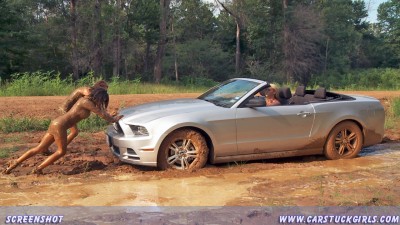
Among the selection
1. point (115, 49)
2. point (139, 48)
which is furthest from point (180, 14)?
point (115, 49)

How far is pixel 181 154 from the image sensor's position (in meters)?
6.50

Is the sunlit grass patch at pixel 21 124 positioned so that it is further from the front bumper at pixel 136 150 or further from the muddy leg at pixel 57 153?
the front bumper at pixel 136 150

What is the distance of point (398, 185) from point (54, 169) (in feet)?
15.9

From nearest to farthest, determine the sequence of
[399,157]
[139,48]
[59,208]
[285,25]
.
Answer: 1. [59,208]
2. [399,157]
3. [139,48]
4. [285,25]

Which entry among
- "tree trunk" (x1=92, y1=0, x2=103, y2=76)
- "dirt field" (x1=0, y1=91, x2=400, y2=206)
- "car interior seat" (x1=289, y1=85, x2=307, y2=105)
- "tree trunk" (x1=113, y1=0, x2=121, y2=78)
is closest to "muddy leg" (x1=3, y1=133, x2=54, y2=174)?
"dirt field" (x1=0, y1=91, x2=400, y2=206)

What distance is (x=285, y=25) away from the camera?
42906mm

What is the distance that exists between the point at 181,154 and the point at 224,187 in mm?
955

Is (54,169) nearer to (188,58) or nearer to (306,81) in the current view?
(188,58)

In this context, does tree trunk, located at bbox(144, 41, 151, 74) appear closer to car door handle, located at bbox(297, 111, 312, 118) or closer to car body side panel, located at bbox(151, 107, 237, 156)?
car door handle, located at bbox(297, 111, 312, 118)

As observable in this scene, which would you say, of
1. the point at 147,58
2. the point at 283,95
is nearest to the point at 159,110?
the point at 283,95

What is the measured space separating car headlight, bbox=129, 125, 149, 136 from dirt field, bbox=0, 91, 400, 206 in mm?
577

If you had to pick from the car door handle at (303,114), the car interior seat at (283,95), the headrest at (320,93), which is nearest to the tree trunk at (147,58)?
the headrest at (320,93)

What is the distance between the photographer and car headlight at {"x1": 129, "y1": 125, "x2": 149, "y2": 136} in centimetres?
635

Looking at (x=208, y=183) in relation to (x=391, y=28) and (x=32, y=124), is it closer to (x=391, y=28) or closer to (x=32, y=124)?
(x=32, y=124)
